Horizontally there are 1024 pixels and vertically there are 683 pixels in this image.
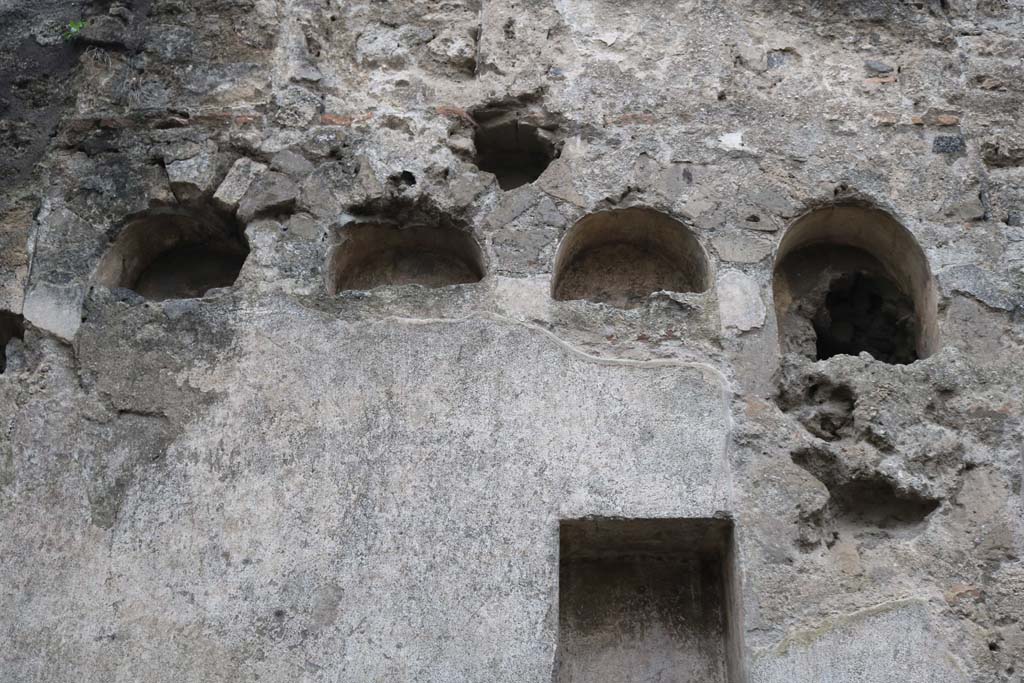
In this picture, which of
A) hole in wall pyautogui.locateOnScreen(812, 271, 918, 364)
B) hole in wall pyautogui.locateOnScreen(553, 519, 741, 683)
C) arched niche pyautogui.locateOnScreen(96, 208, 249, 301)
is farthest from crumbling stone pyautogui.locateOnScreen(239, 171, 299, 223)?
hole in wall pyautogui.locateOnScreen(812, 271, 918, 364)

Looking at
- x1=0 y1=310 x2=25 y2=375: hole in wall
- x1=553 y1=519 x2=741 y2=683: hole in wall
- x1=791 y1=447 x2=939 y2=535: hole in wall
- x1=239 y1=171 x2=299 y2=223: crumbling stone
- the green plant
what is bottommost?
x1=553 y1=519 x2=741 y2=683: hole in wall

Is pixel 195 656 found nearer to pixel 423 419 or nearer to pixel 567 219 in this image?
pixel 423 419

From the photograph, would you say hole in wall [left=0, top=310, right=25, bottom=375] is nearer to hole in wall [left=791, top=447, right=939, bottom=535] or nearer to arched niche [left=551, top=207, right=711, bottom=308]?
arched niche [left=551, top=207, right=711, bottom=308]

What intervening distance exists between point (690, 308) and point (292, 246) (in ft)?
4.38

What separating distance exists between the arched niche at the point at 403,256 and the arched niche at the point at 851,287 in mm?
1079

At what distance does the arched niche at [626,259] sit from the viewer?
3.56 m

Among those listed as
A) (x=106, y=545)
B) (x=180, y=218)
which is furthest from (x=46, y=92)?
(x=106, y=545)

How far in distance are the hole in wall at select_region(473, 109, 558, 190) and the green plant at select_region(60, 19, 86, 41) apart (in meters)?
1.57

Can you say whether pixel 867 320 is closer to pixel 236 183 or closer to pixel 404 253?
pixel 404 253

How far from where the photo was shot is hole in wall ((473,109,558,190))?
3.76m

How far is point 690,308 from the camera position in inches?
133

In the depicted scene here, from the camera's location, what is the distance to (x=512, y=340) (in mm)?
3311

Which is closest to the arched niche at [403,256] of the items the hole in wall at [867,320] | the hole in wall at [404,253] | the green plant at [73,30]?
the hole in wall at [404,253]

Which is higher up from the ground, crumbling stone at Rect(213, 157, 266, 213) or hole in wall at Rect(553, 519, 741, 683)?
crumbling stone at Rect(213, 157, 266, 213)
